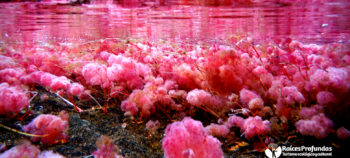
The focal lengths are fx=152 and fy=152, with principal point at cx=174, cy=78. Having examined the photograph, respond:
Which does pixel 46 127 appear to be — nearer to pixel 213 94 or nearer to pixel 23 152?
pixel 23 152

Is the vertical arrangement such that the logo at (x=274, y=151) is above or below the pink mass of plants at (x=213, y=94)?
below

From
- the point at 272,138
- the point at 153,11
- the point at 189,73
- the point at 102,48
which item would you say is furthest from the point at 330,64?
the point at 153,11

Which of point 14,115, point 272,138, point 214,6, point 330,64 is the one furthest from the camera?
point 214,6

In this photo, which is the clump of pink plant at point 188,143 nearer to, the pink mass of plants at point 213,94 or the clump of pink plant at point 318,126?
the pink mass of plants at point 213,94

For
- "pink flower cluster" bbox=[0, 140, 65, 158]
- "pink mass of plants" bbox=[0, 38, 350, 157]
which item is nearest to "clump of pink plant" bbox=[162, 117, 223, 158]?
"pink mass of plants" bbox=[0, 38, 350, 157]

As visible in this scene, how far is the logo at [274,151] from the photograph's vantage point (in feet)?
5.68

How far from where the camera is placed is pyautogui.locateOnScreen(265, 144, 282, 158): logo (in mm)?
1732

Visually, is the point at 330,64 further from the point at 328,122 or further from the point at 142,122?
the point at 142,122

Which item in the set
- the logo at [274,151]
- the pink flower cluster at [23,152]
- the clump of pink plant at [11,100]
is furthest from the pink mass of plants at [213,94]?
the pink flower cluster at [23,152]


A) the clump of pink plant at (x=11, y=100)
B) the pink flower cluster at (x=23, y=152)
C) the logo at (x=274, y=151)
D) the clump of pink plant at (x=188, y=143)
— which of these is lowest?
the logo at (x=274, y=151)

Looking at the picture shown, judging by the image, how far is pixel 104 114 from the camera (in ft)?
8.55

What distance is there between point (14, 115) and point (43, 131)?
91 centimetres

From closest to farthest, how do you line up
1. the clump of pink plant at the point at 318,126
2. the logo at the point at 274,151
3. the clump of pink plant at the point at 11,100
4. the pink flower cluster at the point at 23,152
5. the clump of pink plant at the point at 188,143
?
the pink flower cluster at the point at 23,152 → the clump of pink plant at the point at 188,143 → the clump of pink plant at the point at 318,126 → the logo at the point at 274,151 → the clump of pink plant at the point at 11,100

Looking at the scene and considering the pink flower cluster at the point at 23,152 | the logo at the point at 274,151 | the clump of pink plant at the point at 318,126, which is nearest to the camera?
the pink flower cluster at the point at 23,152
